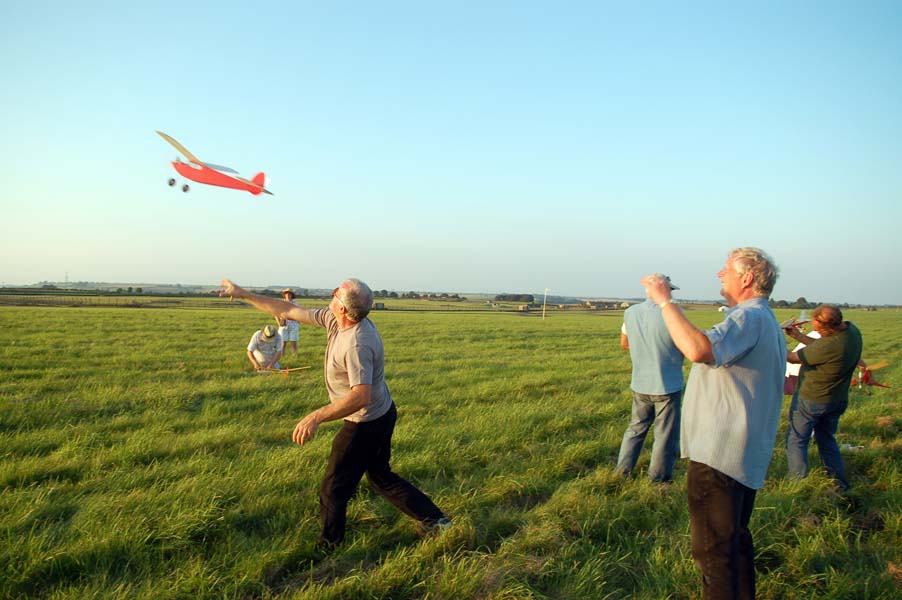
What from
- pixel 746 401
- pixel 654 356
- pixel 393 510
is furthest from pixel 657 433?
pixel 393 510

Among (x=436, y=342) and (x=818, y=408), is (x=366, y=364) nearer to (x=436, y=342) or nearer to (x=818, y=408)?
(x=818, y=408)

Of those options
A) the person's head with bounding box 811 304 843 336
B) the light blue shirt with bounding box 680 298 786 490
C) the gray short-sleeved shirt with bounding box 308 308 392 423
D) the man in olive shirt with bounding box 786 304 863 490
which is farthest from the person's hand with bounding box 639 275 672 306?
the person's head with bounding box 811 304 843 336

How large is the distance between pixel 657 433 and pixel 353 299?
3.47m

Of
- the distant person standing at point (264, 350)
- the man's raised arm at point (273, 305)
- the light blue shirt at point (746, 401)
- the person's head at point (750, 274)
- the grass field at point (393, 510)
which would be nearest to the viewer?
the light blue shirt at point (746, 401)

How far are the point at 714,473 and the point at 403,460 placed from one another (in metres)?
3.36

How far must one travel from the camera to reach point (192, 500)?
13.6 ft

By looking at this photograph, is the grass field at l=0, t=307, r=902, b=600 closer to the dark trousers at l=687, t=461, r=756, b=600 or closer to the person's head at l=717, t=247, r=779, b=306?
the dark trousers at l=687, t=461, r=756, b=600

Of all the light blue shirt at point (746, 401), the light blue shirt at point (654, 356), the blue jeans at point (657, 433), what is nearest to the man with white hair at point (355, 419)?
the light blue shirt at point (746, 401)

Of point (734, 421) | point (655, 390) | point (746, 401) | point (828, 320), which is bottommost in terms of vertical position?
point (655, 390)

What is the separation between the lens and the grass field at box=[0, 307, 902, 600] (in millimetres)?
3236

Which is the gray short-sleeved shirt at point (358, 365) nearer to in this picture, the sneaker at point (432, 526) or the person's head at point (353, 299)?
the person's head at point (353, 299)

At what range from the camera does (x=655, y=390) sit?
498 centimetres

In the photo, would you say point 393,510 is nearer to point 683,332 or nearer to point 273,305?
point 273,305

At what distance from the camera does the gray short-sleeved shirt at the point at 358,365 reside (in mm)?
3350
